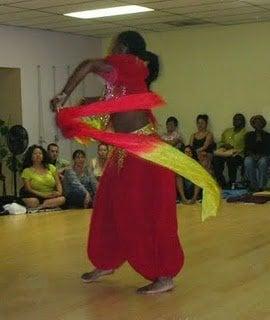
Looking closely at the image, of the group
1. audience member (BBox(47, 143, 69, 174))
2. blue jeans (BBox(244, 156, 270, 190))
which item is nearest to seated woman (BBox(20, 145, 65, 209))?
audience member (BBox(47, 143, 69, 174))

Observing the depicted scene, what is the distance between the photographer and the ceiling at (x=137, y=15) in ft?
26.4

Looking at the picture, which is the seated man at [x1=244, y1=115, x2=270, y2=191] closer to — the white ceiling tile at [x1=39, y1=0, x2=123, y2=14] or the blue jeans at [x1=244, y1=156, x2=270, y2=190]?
the blue jeans at [x1=244, y1=156, x2=270, y2=190]

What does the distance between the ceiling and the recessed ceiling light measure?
18cm

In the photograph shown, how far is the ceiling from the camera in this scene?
805cm

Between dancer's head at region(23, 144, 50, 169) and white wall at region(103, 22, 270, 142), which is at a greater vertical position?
white wall at region(103, 22, 270, 142)

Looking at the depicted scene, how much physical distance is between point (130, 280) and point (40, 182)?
4032 mm

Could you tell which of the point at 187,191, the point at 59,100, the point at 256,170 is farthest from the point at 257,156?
the point at 59,100

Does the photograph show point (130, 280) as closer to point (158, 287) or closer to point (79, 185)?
point (158, 287)

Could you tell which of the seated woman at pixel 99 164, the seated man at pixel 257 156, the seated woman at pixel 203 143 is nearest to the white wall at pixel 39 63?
the seated woman at pixel 99 164

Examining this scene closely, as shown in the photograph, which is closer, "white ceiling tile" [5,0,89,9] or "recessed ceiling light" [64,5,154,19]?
"white ceiling tile" [5,0,89,9]

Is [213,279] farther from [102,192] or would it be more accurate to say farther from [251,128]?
[251,128]

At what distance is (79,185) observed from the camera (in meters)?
8.20

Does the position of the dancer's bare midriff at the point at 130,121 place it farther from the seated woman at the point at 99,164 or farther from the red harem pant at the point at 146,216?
the seated woman at the point at 99,164

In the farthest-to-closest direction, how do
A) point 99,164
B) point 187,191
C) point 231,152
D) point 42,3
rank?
1. point 231,152
2. point 187,191
3. point 99,164
4. point 42,3
